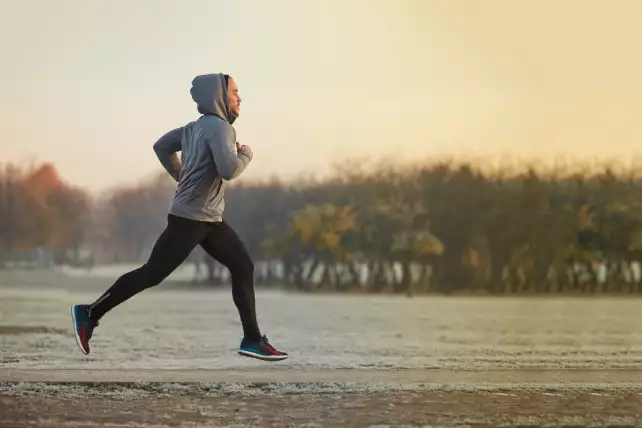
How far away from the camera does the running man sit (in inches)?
124

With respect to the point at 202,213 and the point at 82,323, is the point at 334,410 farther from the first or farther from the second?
the point at 82,323

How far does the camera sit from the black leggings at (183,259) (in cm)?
316

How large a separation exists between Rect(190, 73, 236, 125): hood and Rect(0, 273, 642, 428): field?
1.03 m

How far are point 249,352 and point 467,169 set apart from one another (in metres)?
1.56

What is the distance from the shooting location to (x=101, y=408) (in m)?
3.20

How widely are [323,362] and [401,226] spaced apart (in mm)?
798

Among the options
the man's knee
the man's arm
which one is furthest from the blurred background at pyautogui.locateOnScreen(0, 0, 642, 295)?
the man's knee

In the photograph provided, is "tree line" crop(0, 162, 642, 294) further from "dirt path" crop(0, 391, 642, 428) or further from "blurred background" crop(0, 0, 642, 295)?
"dirt path" crop(0, 391, 642, 428)

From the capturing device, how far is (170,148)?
10.7ft

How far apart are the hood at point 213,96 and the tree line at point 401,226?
1.09 meters

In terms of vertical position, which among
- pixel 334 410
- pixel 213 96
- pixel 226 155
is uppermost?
pixel 213 96

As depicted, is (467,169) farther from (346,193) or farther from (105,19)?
(105,19)

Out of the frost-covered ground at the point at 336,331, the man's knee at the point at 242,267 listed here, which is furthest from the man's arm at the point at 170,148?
the frost-covered ground at the point at 336,331

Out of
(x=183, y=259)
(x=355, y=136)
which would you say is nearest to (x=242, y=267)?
(x=183, y=259)
